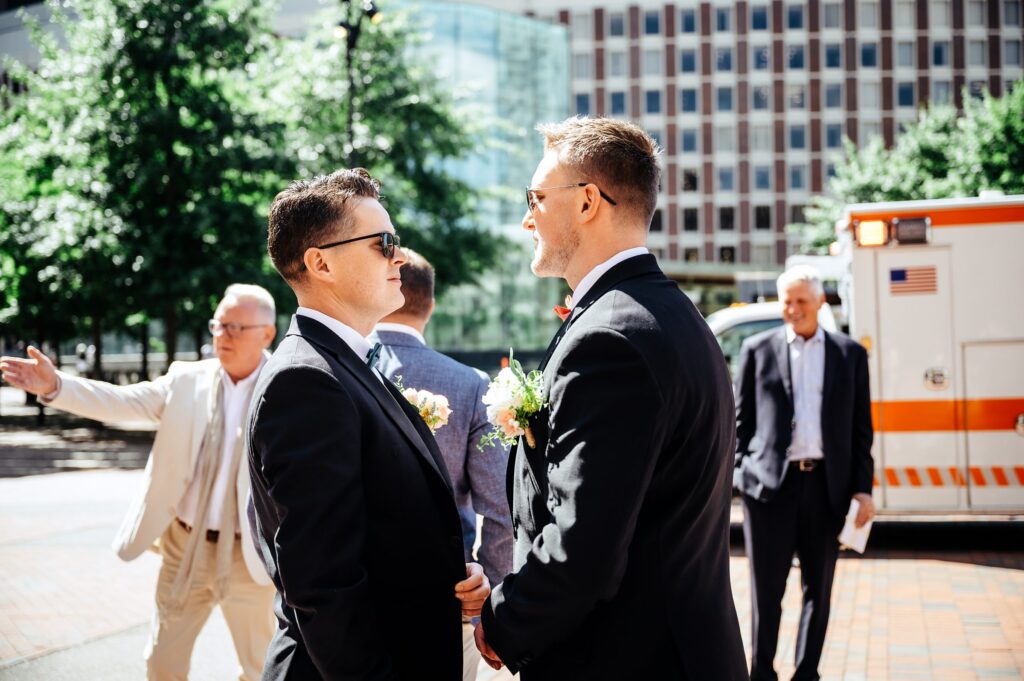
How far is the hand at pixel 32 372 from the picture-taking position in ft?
12.5

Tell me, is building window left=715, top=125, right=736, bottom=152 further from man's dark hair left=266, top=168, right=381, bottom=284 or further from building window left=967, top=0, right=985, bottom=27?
man's dark hair left=266, top=168, right=381, bottom=284

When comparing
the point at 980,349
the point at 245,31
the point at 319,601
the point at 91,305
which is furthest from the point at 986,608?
the point at 91,305

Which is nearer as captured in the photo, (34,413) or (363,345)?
(363,345)

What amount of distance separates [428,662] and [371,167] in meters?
23.5

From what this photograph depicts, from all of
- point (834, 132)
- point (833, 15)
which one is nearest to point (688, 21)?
point (833, 15)

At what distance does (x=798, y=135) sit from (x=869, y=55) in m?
7.62

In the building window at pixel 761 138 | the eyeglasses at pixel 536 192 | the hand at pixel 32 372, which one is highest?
the building window at pixel 761 138

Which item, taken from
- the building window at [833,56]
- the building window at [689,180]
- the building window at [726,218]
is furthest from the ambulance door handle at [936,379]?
the building window at [833,56]

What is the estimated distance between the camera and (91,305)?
2394 cm

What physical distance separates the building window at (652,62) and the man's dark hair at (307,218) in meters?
75.7

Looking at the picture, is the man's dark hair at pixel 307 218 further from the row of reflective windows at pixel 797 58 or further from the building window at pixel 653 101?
the row of reflective windows at pixel 797 58

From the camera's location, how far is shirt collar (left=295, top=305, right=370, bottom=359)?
2.58m

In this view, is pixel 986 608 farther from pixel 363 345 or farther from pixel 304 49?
pixel 304 49

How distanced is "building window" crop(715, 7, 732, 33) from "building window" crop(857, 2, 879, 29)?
9283 mm
